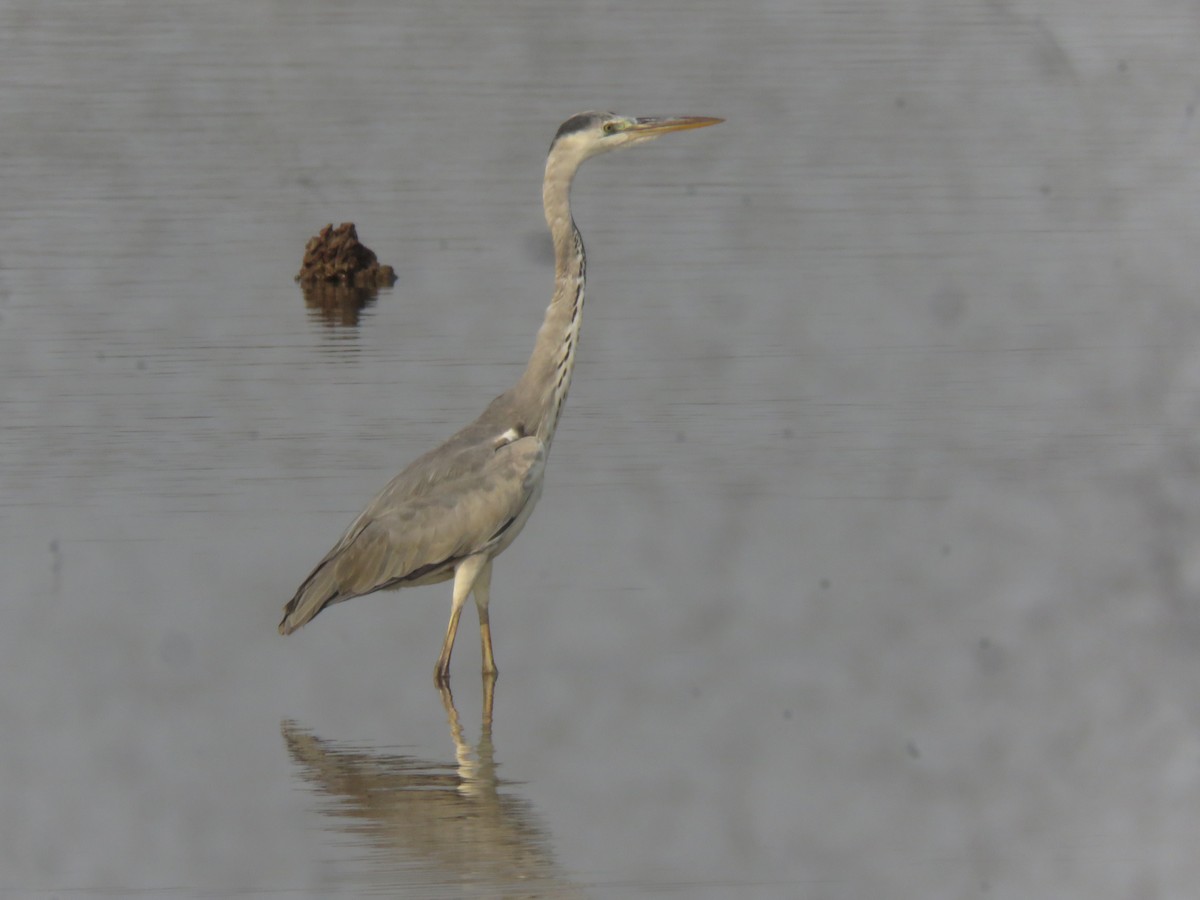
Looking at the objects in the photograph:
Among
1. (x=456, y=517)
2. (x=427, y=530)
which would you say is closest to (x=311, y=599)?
(x=427, y=530)

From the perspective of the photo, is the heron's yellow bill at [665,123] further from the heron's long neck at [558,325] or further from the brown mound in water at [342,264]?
the brown mound in water at [342,264]

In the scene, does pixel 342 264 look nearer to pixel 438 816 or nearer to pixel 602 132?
pixel 602 132

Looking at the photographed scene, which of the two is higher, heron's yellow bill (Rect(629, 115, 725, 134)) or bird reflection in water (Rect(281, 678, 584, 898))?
heron's yellow bill (Rect(629, 115, 725, 134))

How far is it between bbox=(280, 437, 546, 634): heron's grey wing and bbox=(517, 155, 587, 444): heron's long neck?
0.46 m

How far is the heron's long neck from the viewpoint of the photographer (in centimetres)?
930

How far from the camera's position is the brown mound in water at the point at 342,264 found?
15.0m

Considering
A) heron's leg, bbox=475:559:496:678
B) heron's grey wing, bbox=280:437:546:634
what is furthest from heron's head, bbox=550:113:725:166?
heron's leg, bbox=475:559:496:678

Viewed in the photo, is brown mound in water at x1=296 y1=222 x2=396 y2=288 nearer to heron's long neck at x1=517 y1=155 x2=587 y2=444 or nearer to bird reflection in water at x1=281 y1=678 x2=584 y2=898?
heron's long neck at x1=517 y1=155 x2=587 y2=444

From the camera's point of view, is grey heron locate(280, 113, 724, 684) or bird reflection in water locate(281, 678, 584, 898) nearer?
bird reflection in water locate(281, 678, 584, 898)

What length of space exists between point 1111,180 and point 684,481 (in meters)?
6.72

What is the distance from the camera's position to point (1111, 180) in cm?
1606

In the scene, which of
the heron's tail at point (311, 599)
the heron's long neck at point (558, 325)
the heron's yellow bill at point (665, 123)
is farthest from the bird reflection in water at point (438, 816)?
the heron's yellow bill at point (665, 123)

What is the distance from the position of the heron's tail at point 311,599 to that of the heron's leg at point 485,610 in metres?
0.55

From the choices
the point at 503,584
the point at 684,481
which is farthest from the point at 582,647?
the point at 684,481
